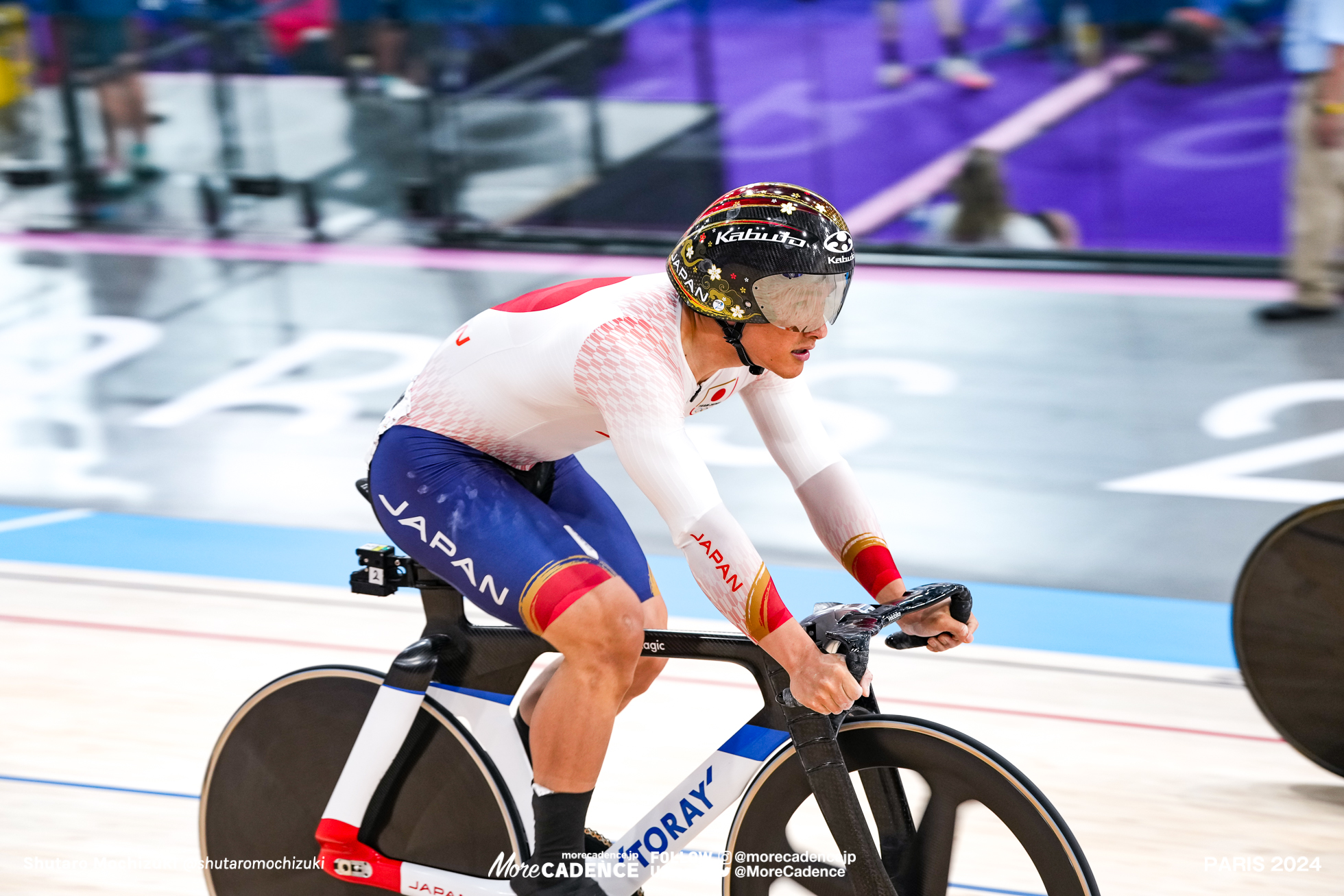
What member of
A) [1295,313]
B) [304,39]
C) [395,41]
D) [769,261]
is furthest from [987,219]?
[769,261]

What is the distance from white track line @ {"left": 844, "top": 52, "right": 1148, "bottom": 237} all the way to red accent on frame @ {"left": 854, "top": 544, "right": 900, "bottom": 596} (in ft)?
22.1

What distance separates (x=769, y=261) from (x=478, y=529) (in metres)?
0.65

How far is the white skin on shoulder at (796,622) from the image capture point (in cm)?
219

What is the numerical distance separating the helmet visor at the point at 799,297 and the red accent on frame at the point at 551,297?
0.33m

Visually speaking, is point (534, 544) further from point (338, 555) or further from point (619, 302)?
point (338, 555)

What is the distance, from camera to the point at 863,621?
7.43 feet

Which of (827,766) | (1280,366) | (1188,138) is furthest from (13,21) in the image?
(827,766)

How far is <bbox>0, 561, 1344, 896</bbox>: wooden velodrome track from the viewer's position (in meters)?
3.27

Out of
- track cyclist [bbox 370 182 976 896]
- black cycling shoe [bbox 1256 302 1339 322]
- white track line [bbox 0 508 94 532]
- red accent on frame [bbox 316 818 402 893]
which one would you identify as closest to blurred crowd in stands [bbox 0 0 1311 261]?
black cycling shoe [bbox 1256 302 1339 322]

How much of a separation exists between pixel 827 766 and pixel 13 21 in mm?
10643

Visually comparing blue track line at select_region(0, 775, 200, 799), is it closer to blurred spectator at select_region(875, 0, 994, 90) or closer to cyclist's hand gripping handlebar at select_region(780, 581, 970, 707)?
cyclist's hand gripping handlebar at select_region(780, 581, 970, 707)

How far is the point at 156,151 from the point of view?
10.8 metres

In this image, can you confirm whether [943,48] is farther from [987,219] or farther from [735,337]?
[735,337]

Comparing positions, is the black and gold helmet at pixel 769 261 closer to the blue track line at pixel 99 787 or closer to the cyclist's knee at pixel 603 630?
the cyclist's knee at pixel 603 630
